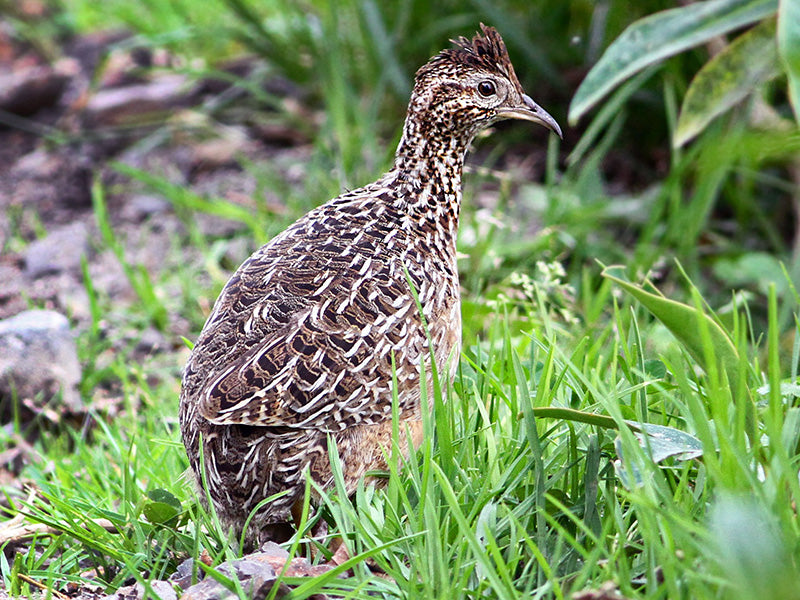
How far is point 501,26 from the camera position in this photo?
623 cm

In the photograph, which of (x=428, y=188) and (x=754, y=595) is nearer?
(x=754, y=595)

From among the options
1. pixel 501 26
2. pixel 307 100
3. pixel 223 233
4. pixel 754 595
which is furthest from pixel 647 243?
pixel 754 595

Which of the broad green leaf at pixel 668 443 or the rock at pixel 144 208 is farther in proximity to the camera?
the rock at pixel 144 208

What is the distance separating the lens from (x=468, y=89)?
3551 mm

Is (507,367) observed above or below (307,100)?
below

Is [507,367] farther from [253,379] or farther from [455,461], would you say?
[253,379]

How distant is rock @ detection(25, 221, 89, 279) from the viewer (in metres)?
5.73

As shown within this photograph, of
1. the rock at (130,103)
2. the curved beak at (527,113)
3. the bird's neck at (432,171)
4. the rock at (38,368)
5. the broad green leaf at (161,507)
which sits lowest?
the broad green leaf at (161,507)

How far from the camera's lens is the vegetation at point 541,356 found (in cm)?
248

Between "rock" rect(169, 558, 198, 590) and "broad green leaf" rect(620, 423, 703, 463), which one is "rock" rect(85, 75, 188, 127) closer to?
"rock" rect(169, 558, 198, 590)

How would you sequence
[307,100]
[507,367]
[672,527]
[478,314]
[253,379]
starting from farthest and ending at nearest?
[307,100], [478,314], [507,367], [253,379], [672,527]

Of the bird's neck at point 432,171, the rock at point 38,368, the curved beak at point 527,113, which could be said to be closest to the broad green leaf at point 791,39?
the curved beak at point 527,113

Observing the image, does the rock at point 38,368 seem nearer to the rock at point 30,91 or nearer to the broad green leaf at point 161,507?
the broad green leaf at point 161,507

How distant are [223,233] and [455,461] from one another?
137 inches
